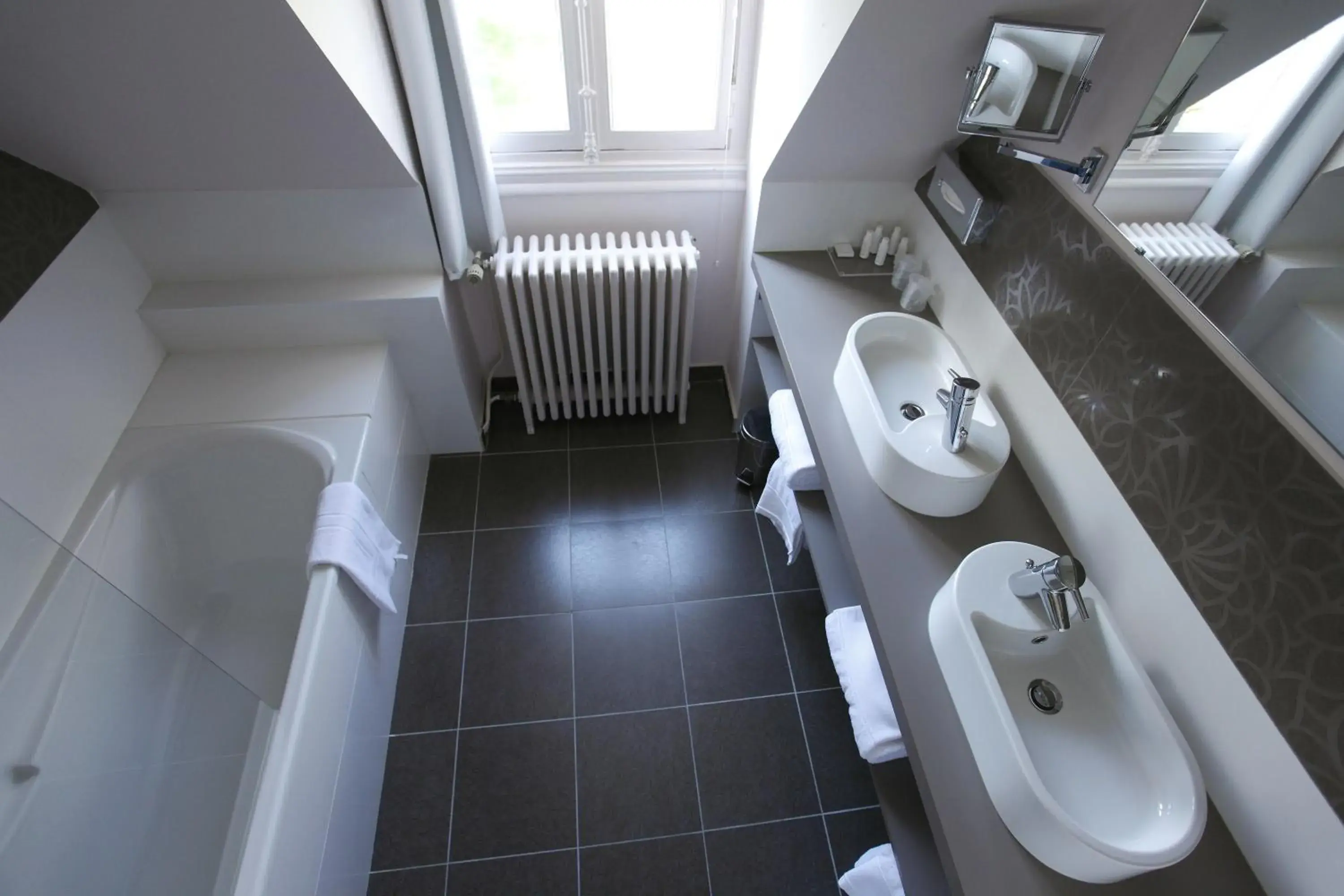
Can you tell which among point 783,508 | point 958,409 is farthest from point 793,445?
point 958,409

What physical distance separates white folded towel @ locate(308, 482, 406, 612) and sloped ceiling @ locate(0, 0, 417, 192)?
0.80 meters

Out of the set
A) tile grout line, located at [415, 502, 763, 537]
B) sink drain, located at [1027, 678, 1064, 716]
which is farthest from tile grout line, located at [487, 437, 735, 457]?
sink drain, located at [1027, 678, 1064, 716]

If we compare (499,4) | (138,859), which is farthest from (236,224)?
(138,859)

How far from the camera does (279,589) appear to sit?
190 centimetres

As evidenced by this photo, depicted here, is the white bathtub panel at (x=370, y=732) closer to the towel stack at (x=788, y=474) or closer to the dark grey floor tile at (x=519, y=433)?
the dark grey floor tile at (x=519, y=433)

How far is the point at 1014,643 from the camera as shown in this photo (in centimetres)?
118

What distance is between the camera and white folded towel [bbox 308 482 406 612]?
1.58 metres

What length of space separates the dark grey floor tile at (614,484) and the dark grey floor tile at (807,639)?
55 centimetres

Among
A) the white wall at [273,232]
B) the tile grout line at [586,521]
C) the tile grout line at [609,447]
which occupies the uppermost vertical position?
the white wall at [273,232]

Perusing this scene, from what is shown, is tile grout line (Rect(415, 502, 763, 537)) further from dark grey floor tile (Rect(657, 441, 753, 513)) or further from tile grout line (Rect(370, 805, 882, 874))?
tile grout line (Rect(370, 805, 882, 874))

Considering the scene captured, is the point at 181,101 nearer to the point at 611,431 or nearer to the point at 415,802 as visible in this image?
the point at 611,431

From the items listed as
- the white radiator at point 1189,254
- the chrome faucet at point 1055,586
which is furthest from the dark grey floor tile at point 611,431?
the white radiator at point 1189,254

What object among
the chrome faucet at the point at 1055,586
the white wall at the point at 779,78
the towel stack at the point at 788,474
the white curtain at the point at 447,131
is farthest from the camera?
the towel stack at the point at 788,474

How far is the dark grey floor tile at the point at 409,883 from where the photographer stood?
1607 millimetres
